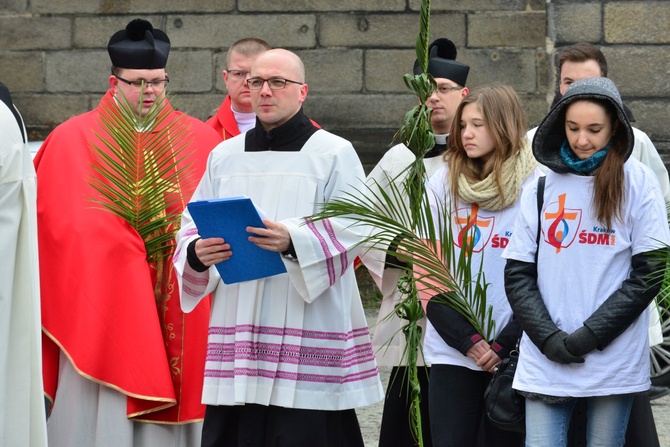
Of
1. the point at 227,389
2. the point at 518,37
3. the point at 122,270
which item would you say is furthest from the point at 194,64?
the point at 227,389

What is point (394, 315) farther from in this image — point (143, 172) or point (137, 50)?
point (137, 50)

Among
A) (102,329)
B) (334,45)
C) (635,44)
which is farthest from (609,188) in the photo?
(334,45)

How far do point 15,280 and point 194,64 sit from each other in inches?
291

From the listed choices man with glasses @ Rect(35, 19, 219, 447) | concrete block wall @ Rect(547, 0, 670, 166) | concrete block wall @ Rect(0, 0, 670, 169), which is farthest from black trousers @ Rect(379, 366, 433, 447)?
concrete block wall @ Rect(0, 0, 670, 169)

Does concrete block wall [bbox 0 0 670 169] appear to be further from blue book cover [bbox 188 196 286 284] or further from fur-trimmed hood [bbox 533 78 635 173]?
blue book cover [bbox 188 196 286 284]

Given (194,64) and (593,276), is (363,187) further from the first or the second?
(194,64)

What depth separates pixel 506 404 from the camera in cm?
510

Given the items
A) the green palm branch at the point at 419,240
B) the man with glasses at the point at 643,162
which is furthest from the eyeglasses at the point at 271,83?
the man with glasses at the point at 643,162

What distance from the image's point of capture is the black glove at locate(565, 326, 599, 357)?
4895 mm

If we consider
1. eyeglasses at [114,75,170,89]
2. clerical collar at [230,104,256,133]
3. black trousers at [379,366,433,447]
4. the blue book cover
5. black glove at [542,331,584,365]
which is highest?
eyeglasses at [114,75,170,89]

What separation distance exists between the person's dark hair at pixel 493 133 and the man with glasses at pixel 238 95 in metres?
1.80

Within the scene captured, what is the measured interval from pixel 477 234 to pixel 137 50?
6.21 ft

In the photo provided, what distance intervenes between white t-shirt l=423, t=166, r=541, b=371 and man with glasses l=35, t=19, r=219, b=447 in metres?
1.17

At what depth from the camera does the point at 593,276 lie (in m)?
4.98
